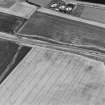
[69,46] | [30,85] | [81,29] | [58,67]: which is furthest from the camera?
[81,29]

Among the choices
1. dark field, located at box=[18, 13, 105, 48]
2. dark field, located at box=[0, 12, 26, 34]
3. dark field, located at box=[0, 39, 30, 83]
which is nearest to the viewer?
dark field, located at box=[0, 39, 30, 83]

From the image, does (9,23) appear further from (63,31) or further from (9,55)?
(63,31)

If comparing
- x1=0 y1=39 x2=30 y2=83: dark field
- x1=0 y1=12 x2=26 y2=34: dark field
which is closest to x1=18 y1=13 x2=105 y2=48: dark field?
x1=0 y1=12 x2=26 y2=34: dark field

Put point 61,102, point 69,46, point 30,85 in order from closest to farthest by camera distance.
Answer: point 61,102
point 30,85
point 69,46

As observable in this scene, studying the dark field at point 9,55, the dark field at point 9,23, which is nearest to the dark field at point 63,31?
the dark field at point 9,23

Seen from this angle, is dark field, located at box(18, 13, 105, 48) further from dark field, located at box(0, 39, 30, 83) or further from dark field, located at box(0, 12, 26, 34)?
dark field, located at box(0, 39, 30, 83)

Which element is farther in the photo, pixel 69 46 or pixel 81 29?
pixel 81 29

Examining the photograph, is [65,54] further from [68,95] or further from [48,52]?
[68,95]

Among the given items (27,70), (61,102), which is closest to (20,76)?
(27,70)
